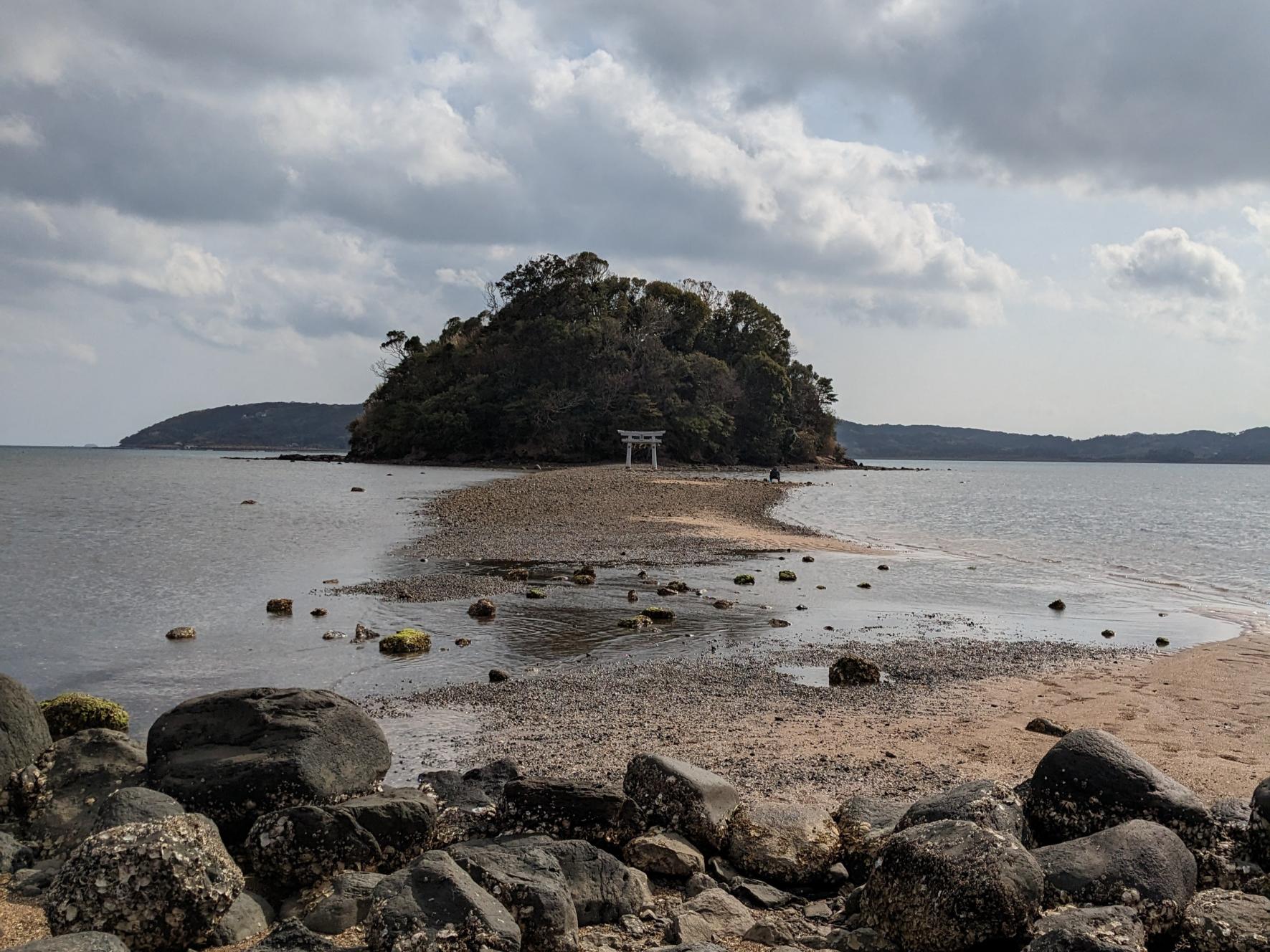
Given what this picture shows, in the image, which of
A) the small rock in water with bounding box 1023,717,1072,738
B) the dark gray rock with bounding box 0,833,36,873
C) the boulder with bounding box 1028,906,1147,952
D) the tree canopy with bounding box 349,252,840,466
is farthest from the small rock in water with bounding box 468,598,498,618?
the tree canopy with bounding box 349,252,840,466

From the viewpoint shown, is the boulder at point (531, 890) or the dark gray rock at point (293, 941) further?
the boulder at point (531, 890)

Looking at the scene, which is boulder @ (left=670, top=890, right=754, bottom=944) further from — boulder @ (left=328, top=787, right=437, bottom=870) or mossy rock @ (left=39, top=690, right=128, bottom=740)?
mossy rock @ (left=39, top=690, right=128, bottom=740)

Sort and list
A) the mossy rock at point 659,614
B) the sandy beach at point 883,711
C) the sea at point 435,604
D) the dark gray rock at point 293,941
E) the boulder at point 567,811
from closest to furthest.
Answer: the dark gray rock at point 293,941 → the boulder at point 567,811 → the sandy beach at point 883,711 → the sea at point 435,604 → the mossy rock at point 659,614

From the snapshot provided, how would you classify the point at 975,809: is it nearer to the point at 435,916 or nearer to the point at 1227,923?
the point at 1227,923

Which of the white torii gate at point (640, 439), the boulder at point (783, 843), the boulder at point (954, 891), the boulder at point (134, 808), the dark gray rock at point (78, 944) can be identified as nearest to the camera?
the dark gray rock at point (78, 944)

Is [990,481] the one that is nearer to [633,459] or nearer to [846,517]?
[633,459]

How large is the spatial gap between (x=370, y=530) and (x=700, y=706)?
24337 mm

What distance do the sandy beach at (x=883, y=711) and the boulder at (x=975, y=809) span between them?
1.51 meters

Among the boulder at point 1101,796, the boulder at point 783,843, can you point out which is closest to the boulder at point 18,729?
the boulder at point 783,843

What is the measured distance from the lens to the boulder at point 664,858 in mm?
6762

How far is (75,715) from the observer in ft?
30.6

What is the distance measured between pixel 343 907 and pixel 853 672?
849 centimetres

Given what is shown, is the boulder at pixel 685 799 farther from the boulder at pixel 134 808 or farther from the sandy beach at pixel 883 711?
the boulder at pixel 134 808

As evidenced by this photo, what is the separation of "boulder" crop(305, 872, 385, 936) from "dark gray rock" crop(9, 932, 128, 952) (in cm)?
112
